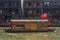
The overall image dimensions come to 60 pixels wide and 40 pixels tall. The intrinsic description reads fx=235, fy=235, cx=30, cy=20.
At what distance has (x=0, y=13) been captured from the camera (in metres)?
14.6

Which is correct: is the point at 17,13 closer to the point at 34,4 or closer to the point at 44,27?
the point at 34,4

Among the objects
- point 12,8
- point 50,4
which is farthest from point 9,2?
point 50,4

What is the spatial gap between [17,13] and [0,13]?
106cm

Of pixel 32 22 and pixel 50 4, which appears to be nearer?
pixel 32 22

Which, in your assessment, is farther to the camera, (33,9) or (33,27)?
(33,9)

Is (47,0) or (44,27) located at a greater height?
(47,0)

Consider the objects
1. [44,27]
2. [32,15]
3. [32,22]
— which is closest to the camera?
[32,22]

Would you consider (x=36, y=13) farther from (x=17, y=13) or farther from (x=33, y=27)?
(x=33, y=27)

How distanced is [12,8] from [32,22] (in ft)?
17.7

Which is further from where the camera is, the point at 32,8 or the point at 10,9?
the point at 32,8

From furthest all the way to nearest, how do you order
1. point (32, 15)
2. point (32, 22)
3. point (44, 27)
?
point (32, 15) < point (44, 27) < point (32, 22)

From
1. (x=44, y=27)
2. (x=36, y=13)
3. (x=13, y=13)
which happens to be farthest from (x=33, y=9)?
(x=44, y=27)

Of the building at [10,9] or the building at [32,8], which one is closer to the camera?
the building at [10,9]

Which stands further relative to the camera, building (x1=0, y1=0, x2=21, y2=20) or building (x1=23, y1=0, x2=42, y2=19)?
building (x1=23, y1=0, x2=42, y2=19)
